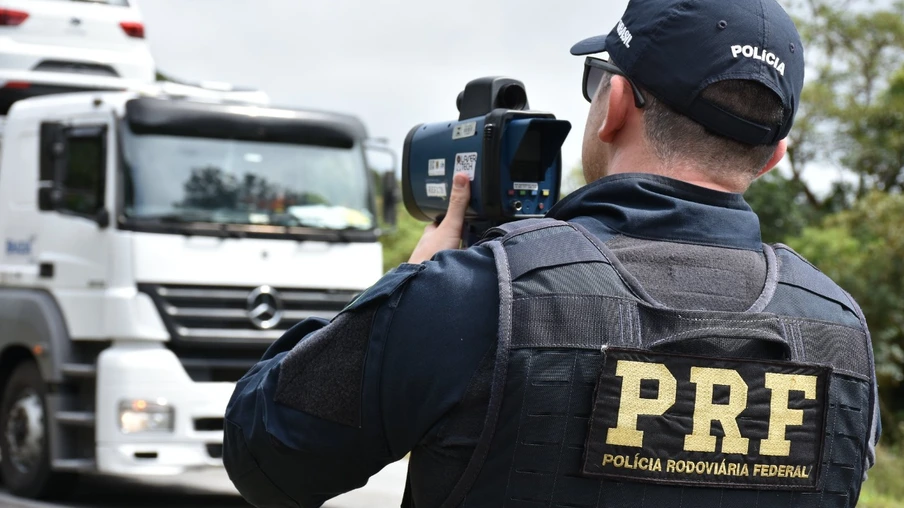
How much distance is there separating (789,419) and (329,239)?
652cm

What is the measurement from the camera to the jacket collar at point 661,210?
6.06 ft

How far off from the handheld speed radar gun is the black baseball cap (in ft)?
1.19

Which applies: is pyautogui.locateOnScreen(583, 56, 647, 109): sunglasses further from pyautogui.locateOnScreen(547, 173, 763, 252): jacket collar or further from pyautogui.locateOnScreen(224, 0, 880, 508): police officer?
pyautogui.locateOnScreen(547, 173, 763, 252): jacket collar

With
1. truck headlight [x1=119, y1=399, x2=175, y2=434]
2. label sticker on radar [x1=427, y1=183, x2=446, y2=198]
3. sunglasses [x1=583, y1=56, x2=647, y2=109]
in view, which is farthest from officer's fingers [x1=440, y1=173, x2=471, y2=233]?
truck headlight [x1=119, y1=399, x2=175, y2=434]

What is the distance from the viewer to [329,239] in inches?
324

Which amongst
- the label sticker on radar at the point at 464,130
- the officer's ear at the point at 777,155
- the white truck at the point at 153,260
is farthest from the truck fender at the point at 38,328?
the officer's ear at the point at 777,155

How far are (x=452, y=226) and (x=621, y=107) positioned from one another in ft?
1.48

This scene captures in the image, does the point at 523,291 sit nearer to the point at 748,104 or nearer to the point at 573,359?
the point at 573,359

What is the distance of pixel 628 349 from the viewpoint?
1742mm

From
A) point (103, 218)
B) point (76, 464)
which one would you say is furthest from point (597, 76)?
point (76, 464)

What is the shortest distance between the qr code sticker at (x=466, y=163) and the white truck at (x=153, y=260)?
5.51 metres

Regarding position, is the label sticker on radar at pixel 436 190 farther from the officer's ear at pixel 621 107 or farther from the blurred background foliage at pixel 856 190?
the blurred background foliage at pixel 856 190

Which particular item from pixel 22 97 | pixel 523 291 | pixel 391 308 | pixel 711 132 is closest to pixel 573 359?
pixel 523 291

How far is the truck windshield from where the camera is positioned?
7777mm
